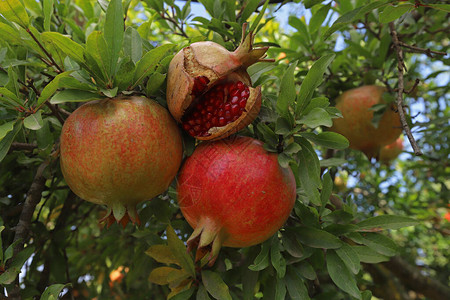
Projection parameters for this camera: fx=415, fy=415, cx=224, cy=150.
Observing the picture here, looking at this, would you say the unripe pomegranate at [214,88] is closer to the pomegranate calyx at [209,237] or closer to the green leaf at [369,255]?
the pomegranate calyx at [209,237]

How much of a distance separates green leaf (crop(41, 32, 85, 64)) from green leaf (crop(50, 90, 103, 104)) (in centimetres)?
8

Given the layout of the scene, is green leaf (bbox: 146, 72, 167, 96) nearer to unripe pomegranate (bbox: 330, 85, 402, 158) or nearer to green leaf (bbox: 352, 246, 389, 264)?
green leaf (bbox: 352, 246, 389, 264)

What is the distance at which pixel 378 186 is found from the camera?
2795 millimetres

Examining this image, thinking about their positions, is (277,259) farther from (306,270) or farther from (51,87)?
(51,87)

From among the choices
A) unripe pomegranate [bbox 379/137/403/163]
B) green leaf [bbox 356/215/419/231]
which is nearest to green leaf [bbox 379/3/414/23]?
green leaf [bbox 356/215/419/231]

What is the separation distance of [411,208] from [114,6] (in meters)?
2.47

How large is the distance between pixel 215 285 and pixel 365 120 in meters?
0.99

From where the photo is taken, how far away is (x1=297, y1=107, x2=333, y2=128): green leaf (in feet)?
3.15

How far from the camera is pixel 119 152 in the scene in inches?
36.5

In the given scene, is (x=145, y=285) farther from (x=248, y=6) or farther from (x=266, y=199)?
(x=248, y=6)

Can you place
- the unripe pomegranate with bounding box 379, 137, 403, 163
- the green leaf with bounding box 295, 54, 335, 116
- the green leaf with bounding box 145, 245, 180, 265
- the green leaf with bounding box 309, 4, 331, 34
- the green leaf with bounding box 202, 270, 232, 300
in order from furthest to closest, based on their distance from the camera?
the unripe pomegranate with bounding box 379, 137, 403, 163
the green leaf with bounding box 309, 4, 331, 34
the green leaf with bounding box 145, 245, 180, 265
the green leaf with bounding box 202, 270, 232, 300
the green leaf with bounding box 295, 54, 335, 116

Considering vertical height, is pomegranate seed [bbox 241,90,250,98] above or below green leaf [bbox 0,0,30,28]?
below

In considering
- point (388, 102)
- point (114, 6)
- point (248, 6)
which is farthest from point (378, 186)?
point (114, 6)

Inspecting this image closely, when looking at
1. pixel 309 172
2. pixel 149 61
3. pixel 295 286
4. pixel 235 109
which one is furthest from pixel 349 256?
pixel 149 61
